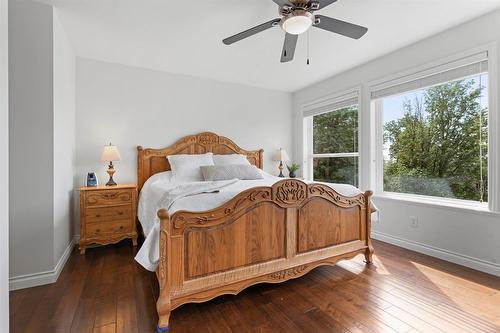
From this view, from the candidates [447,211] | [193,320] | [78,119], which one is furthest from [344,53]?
[78,119]

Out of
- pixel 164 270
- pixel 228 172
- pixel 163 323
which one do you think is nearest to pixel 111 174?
pixel 228 172

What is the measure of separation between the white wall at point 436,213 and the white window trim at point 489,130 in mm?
62

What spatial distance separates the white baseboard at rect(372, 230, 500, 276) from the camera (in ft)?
7.36

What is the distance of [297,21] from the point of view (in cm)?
174

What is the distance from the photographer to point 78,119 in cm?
306

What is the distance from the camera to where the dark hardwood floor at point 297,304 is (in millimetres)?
1540

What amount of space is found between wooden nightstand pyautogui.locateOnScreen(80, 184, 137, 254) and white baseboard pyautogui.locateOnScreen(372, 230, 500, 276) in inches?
124

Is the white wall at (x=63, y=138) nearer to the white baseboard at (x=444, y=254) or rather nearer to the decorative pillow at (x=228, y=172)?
the decorative pillow at (x=228, y=172)

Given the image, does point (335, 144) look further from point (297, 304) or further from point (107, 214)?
point (107, 214)

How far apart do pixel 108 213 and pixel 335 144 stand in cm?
336

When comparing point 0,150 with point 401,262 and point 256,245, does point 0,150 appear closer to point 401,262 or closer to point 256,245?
point 256,245

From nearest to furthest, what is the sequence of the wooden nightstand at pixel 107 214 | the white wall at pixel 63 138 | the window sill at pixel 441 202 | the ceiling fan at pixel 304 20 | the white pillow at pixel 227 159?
the ceiling fan at pixel 304 20 < the white wall at pixel 63 138 < the window sill at pixel 441 202 < the wooden nightstand at pixel 107 214 < the white pillow at pixel 227 159

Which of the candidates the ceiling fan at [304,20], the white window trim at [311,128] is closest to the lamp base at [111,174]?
the ceiling fan at [304,20]

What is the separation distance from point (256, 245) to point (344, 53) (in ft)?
8.27
